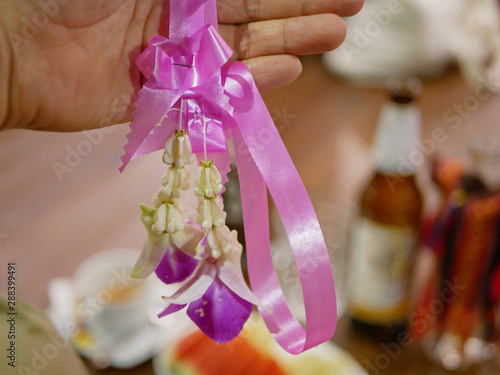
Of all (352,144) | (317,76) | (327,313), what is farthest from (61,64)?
(317,76)

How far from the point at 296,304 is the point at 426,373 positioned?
0.78 ft

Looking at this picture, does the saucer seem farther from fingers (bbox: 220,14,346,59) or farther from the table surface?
fingers (bbox: 220,14,346,59)

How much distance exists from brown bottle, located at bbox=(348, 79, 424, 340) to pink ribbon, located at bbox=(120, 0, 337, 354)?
384 mm

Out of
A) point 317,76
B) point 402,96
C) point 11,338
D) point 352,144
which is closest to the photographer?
point 11,338

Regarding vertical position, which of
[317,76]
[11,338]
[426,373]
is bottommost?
[426,373]

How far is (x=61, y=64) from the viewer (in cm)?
55

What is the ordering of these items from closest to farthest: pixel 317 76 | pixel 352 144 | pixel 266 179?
1. pixel 266 179
2. pixel 352 144
3. pixel 317 76

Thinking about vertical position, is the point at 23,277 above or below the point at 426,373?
above

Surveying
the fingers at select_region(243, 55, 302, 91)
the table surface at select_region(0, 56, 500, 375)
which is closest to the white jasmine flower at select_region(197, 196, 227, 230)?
the fingers at select_region(243, 55, 302, 91)

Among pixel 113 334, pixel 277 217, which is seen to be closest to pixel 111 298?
pixel 113 334

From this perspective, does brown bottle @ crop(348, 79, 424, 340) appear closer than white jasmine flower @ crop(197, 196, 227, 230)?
No

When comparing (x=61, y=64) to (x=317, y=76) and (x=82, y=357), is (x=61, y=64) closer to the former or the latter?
(x=82, y=357)

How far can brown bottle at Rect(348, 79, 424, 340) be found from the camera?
0.81m

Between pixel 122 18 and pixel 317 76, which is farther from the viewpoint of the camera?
pixel 317 76
